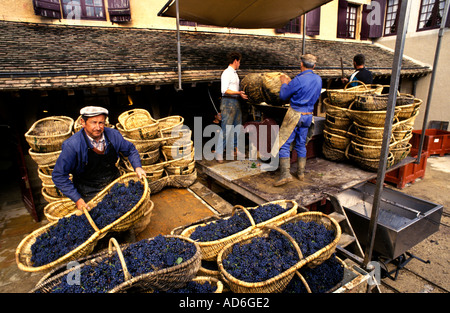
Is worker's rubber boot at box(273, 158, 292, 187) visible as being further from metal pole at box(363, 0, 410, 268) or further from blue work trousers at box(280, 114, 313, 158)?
metal pole at box(363, 0, 410, 268)

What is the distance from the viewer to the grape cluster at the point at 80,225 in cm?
298

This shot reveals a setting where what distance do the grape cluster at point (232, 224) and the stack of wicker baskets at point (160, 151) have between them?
248 centimetres

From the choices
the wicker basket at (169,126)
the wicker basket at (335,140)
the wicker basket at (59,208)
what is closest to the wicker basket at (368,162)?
the wicker basket at (335,140)

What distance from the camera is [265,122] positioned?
6344mm

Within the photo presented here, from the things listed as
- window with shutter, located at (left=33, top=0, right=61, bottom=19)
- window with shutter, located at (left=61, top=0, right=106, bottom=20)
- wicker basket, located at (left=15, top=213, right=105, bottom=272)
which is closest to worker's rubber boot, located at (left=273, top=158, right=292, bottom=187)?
wicker basket, located at (left=15, top=213, right=105, bottom=272)

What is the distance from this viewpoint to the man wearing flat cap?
3.46 m

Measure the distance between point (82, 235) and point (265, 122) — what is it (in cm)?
453

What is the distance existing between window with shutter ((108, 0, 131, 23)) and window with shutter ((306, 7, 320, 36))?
350 inches

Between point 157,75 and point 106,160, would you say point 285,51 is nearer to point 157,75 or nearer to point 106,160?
point 157,75

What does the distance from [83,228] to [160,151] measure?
2993 millimetres

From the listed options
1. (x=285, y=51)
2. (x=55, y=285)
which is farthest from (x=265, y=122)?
(x=285, y=51)

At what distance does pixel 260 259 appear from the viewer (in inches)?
113

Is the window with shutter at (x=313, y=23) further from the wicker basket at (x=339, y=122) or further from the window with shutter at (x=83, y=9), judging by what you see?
the window with shutter at (x=83, y=9)

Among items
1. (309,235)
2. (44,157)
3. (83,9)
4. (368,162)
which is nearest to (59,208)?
(44,157)
